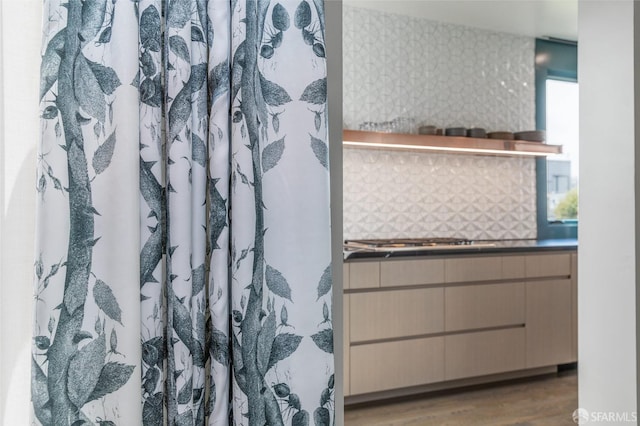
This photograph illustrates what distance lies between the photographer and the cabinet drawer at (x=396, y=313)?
299 cm

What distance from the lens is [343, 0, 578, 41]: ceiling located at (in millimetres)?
3617

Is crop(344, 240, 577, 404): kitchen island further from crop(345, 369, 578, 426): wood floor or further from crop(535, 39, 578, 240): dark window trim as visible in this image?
crop(535, 39, 578, 240): dark window trim

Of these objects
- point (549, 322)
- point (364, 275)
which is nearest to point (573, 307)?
point (549, 322)

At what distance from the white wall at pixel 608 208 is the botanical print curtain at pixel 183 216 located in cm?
99

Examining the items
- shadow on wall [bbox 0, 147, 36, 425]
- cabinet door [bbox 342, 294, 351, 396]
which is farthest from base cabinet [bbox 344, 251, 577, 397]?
shadow on wall [bbox 0, 147, 36, 425]

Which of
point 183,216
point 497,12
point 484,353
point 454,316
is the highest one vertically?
point 497,12

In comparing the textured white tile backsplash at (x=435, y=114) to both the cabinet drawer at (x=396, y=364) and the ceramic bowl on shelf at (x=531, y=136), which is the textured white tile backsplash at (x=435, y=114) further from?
the cabinet drawer at (x=396, y=364)

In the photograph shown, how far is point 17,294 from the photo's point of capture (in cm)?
96

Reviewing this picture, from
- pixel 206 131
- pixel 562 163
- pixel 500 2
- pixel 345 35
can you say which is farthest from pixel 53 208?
pixel 562 163

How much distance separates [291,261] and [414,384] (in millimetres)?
2349

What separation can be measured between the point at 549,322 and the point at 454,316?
31.1 inches

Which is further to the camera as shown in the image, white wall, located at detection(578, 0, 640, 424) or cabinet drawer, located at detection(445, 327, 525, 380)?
cabinet drawer, located at detection(445, 327, 525, 380)

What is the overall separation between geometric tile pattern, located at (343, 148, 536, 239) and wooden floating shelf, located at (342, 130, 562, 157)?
95mm

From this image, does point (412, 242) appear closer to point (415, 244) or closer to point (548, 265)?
point (415, 244)
